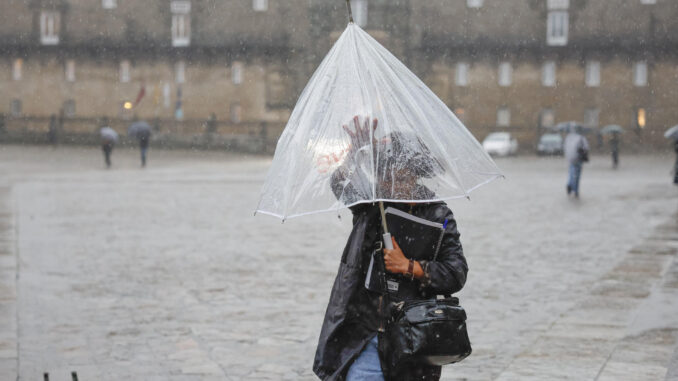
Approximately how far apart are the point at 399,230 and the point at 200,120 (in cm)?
5628

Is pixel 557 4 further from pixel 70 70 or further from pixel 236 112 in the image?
pixel 70 70

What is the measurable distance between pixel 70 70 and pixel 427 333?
2459 inches

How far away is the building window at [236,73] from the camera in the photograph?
61291 millimetres

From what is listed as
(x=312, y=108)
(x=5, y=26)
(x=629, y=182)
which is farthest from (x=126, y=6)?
(x=312, y=108)

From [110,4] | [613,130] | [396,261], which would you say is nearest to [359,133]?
[396,261]

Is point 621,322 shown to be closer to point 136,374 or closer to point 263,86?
point 136,374

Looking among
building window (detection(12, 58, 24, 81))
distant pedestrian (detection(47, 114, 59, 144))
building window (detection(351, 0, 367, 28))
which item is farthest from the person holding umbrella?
building window (detection(12, 58, 24, 81))

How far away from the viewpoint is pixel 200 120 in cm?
5941

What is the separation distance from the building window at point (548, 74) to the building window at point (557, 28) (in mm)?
1296

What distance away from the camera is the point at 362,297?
12.7 feet

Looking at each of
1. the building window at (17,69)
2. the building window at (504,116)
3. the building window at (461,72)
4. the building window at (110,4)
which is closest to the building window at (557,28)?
the building window at (504,116)

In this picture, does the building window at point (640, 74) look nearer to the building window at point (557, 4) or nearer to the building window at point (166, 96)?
the building window at point (557, 4)

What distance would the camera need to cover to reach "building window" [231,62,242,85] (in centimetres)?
6129

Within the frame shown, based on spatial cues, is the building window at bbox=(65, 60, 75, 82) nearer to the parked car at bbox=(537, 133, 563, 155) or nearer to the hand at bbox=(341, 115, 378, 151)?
the parked car at bbox=(537, 133, 563, 155)
